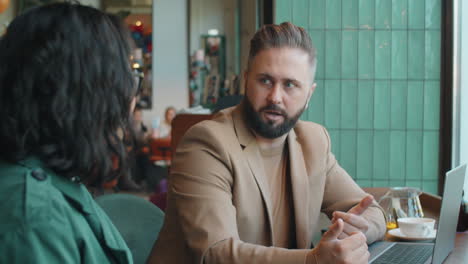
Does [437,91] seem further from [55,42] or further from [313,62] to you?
[55,42]

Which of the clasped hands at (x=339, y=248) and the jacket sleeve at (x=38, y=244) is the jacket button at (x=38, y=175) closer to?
the jacket sleeve at (x=38, y=244)

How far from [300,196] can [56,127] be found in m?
1.06

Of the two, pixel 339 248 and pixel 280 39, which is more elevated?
pixel 280 39

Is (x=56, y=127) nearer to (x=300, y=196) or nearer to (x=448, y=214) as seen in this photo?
(x=300, y=196)

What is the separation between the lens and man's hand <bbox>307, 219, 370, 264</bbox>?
4.48ft

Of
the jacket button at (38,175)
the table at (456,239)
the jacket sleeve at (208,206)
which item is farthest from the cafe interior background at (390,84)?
the jacket button at (38,175)

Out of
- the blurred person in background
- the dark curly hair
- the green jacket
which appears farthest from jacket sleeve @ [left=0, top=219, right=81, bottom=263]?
the blurred person in background

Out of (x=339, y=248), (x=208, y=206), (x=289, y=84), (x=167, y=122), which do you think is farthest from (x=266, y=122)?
(x=167, y=122)

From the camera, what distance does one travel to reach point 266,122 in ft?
5.93

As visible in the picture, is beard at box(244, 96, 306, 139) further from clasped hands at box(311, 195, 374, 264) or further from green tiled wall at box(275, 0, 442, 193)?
green tiled wall at box(275, 0, 442, 193)

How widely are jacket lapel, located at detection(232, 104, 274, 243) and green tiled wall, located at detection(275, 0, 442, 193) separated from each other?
5.47 feet

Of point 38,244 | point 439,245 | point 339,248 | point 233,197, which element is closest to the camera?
point 38,244

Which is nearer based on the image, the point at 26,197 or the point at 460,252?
the point at 26,197

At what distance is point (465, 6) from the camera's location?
3.25 meters
